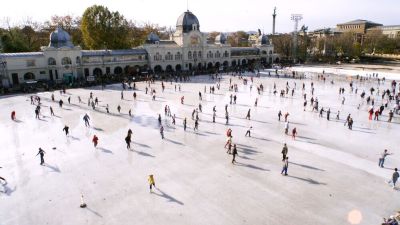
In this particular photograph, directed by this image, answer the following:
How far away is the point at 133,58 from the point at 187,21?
14.5 metres

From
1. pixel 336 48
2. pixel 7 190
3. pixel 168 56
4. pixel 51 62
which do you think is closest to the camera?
pixel 7 190

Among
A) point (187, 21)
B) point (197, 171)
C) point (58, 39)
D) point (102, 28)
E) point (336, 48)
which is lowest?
point (197, 171)

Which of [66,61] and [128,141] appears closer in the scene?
[128,141]

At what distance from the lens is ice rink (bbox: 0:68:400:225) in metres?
12.1

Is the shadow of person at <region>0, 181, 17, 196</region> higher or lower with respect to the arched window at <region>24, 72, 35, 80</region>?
lower

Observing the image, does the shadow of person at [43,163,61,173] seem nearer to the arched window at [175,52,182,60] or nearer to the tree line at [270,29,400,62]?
the arched window at [175,52,182,60]

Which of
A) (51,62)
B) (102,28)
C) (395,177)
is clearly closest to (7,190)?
(395,177)

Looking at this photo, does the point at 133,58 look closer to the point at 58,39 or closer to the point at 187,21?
the point at 58,39

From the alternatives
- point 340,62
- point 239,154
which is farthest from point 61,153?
point 340,62

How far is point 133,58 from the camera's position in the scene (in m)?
53.8

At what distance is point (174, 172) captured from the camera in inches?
614

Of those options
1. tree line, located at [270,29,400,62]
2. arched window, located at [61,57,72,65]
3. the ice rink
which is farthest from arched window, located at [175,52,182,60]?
tree line, located at [270,29,400,62]

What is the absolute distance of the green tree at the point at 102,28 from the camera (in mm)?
52719

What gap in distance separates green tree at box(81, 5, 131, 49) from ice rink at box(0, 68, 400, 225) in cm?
2966
